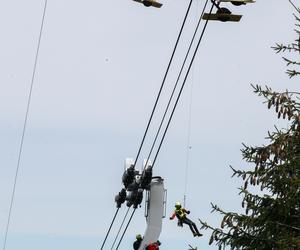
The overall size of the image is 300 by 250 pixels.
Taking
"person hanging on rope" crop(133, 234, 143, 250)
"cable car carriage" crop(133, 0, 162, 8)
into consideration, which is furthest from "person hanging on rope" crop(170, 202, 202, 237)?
"cable car carriage" crop(133, 0, 162, 8)

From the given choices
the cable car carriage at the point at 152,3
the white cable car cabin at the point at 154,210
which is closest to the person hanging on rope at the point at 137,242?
the white cable car cabin at the point at 154,210

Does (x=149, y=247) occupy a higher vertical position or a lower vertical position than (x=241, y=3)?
lower

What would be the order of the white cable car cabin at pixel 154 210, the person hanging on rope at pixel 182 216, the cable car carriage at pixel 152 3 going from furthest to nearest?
the person hanging on rope at pixel 182 216, the white cable car cabin at pixel 154 210, the cable car carriage at pixel 152 3

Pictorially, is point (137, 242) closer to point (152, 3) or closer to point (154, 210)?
point (154, 210)

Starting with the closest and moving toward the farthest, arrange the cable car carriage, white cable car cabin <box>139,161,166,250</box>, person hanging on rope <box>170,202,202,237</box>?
the cable car carriage
white cable car cabin <box>139,161,166,250</box>
person hanging on rope <box>170,202,202,237</box>

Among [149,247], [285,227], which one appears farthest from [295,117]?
[149,247]

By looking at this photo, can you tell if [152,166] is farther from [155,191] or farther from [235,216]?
[235,216]

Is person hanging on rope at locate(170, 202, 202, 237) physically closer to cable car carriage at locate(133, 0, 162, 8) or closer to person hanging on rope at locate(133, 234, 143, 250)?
person hanging on rope at locate(133, 234, 143, 250)

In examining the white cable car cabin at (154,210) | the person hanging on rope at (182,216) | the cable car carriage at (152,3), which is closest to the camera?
the cable car carriage at (152,3)

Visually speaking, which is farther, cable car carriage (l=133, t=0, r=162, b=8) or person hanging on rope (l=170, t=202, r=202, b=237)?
person hanging on rope (l=170, t=202, r=202, b=237)

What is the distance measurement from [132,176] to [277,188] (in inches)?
140

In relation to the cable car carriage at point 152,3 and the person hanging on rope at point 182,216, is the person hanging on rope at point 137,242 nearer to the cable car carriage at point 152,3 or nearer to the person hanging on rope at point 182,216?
the person hanging on rope at point 182,216

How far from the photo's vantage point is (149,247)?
21.4m

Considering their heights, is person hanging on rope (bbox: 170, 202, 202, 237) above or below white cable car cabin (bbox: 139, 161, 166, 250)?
above
